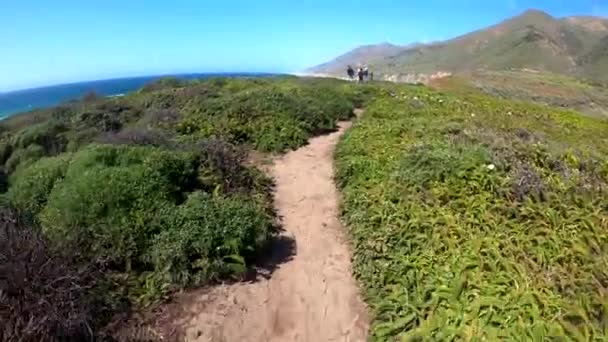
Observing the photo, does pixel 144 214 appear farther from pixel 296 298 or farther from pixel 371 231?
pixel 371 231

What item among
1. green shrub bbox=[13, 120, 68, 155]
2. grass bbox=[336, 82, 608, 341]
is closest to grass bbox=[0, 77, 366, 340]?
green shrub bbox=[13, 120, 68, 155]

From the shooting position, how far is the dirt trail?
6406 mm

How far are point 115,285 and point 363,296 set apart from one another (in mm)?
3390

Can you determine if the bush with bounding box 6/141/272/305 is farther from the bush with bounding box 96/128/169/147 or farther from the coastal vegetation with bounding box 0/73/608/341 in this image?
the bush with bounding box 96/128/169/147

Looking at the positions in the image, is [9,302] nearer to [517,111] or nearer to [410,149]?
[410,149]

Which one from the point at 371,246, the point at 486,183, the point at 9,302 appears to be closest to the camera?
the point at 9,302

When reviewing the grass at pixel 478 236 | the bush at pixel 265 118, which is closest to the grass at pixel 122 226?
the bush at pixel 265 118

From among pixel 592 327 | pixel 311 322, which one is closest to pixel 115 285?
pixel 311 322

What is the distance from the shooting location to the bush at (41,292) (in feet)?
16.9

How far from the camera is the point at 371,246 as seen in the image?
8.07 meters

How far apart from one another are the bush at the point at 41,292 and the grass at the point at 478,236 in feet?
11.2

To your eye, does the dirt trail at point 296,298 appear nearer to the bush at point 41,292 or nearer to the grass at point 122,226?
the grass at point 122,226

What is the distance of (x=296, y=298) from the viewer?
23.4 ft

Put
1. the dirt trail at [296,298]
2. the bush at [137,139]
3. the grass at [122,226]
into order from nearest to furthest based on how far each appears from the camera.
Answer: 1. the grass at [122,226]
2. the dirt trail at [296,298]
3. the bush at [137,139]
